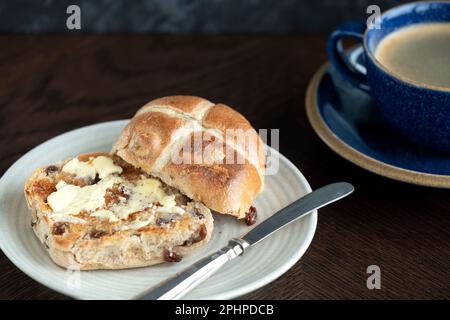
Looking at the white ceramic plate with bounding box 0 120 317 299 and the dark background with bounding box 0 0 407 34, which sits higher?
the dark background with bounding box 0 0 407 34

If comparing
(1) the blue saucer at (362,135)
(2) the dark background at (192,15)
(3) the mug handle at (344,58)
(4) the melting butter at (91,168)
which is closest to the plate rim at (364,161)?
(1) the blue saucer at (362,135)

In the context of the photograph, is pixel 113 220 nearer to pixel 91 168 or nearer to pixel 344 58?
pixel 91 168

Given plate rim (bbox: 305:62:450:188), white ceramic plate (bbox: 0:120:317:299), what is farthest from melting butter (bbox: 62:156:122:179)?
plate rim (bbox: 305:62:450:188)

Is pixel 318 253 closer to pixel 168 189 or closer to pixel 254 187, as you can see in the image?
pixel 254 187

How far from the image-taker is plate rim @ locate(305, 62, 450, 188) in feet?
4.82

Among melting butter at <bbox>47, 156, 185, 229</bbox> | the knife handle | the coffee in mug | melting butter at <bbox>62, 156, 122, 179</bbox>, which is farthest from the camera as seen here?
the coffee in mug

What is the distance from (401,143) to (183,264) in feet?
2.20

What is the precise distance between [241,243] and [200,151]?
0.20 m

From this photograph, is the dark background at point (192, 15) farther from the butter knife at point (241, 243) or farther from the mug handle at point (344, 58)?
the butter knife at point (241, 243)

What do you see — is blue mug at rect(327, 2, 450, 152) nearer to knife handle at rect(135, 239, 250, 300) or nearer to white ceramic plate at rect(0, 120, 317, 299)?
white ceramic plate at rect(0, 120, 317, 299)

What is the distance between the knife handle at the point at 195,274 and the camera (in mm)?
1172

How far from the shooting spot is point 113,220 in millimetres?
1288


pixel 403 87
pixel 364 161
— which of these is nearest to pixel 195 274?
pixel 364 161

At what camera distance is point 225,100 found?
1.89 metres
